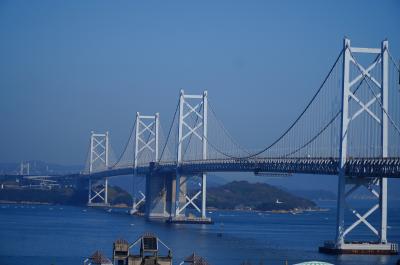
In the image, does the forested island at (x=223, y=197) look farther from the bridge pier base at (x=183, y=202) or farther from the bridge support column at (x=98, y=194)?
the bridge pier base at (x=183, y=202)

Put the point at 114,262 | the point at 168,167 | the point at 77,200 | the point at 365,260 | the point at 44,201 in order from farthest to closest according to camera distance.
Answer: the point at 44,201 → the point at 77,200 → the point at 168,167 → the point at 365,260 → the point at 114,262

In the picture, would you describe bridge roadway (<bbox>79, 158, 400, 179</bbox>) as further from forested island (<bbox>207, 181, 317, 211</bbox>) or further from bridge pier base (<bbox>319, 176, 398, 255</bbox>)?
forested island (<bbox>207, 181, 317, 211</bbox>)

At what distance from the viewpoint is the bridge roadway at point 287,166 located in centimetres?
2823

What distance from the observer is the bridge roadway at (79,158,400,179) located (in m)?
28.2

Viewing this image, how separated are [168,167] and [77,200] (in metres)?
31.5

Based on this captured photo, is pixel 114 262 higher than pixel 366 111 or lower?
lower

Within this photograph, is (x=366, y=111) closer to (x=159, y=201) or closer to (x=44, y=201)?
(x=159, y=201)

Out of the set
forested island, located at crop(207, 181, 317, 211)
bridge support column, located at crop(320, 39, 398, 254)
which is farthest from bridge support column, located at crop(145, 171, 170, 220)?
forested island, located at crop(207, 181, 317, 211)

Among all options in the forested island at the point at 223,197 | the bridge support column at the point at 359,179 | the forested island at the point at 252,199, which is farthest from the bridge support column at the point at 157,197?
the forested island at the point at 252,199

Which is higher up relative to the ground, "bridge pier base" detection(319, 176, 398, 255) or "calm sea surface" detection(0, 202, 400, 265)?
"bridge pier base" detection(319, 176, 398, 255)

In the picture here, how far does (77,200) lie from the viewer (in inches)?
3187

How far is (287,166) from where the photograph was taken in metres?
35.7

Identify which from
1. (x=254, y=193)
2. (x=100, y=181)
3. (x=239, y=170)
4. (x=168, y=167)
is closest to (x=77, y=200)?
(x=100, y=181)

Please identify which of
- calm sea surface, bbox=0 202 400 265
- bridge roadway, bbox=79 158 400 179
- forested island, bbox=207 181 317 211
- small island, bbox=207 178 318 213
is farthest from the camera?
forested island, bbox=207 181 317 211
